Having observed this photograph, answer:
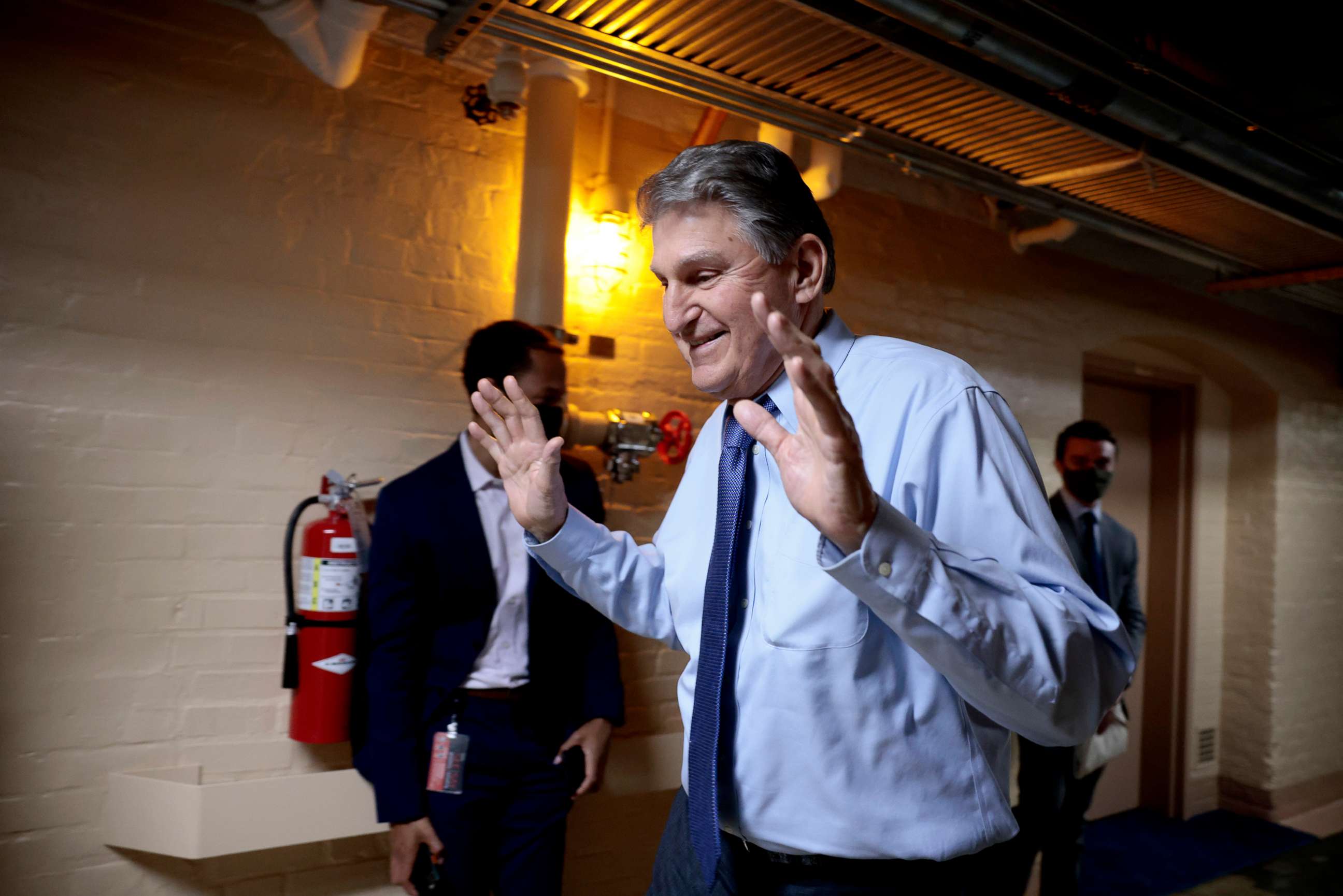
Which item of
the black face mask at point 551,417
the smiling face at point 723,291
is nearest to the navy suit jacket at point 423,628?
the black face mask at point 551,417

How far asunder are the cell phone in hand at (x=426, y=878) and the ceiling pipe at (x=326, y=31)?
1864 millimetres

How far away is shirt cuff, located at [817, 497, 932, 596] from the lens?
0.86 meters

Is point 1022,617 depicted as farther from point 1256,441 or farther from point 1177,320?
point 1256,441

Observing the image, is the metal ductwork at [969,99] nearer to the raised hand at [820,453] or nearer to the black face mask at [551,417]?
the black face mask at [551,417]

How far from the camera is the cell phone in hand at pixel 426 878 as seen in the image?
80.8 inches

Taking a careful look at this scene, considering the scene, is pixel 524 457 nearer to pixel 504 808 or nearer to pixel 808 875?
pixel 808 875

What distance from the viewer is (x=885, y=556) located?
34.2 inches

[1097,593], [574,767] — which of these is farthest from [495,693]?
[1097,593]

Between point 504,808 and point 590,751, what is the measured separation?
9.8 inches

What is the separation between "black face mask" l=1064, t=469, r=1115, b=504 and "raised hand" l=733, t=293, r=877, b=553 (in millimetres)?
2689

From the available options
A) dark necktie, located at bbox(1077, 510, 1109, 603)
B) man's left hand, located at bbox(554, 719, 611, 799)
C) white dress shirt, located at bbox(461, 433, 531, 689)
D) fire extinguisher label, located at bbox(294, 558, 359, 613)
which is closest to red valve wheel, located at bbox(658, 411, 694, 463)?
white dress shirt, located at bbox(461, 433, 531, 689)

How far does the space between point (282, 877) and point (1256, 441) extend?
5381mm

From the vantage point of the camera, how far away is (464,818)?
2.08 meters

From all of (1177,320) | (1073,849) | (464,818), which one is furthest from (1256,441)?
(464,818)
